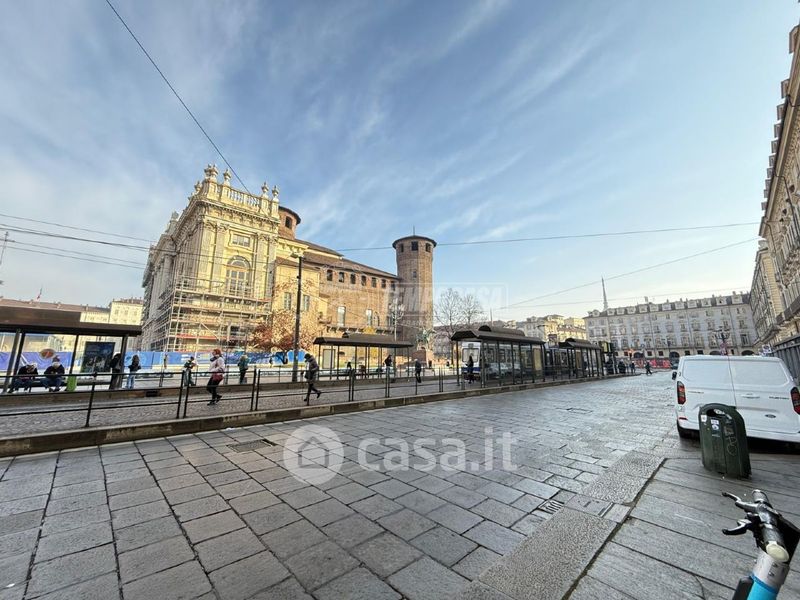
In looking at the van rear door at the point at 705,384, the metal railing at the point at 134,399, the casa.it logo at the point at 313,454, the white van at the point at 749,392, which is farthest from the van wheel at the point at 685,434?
the metal railing at the point at 134,399

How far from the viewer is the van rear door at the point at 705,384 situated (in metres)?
5.85

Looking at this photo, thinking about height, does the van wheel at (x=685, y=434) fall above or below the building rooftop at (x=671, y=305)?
below

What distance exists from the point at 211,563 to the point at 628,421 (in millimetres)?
8898

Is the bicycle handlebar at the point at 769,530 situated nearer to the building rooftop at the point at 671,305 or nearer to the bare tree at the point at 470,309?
the bare tree at the point at 470,309

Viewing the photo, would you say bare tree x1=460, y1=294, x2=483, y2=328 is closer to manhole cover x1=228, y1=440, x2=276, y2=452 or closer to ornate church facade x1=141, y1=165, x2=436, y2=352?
ornate church facade x1=141, y1=165, x2=436, y2=352

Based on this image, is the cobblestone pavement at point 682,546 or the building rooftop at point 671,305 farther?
the building rooftop at point 671,305

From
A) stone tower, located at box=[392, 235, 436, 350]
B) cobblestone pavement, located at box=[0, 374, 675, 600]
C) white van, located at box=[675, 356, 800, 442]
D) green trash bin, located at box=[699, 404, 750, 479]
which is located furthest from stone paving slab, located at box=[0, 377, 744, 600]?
stone tower, located at box=[392, 235, 436, 350]

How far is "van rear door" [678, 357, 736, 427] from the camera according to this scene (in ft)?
19.2

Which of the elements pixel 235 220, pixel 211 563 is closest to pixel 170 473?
pixel 211 563

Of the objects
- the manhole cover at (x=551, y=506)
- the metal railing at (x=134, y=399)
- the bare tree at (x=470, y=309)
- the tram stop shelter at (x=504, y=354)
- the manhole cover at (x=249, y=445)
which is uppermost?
the bare tree at (x=470, y=309)

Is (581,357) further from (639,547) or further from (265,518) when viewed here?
(265,518)

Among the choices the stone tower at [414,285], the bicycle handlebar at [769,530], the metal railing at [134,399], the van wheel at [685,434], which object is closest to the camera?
the bicycle handlebar at [769,530]

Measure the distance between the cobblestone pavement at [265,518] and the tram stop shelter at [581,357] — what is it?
1837 centimetres

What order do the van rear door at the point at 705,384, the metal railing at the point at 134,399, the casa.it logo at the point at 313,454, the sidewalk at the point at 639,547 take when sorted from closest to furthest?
the sidewalk at the point at 639,547
the casa.it logo at the point at 313,454
the van rear door at the point at 705,384
the metal railing at the point at 134,399
